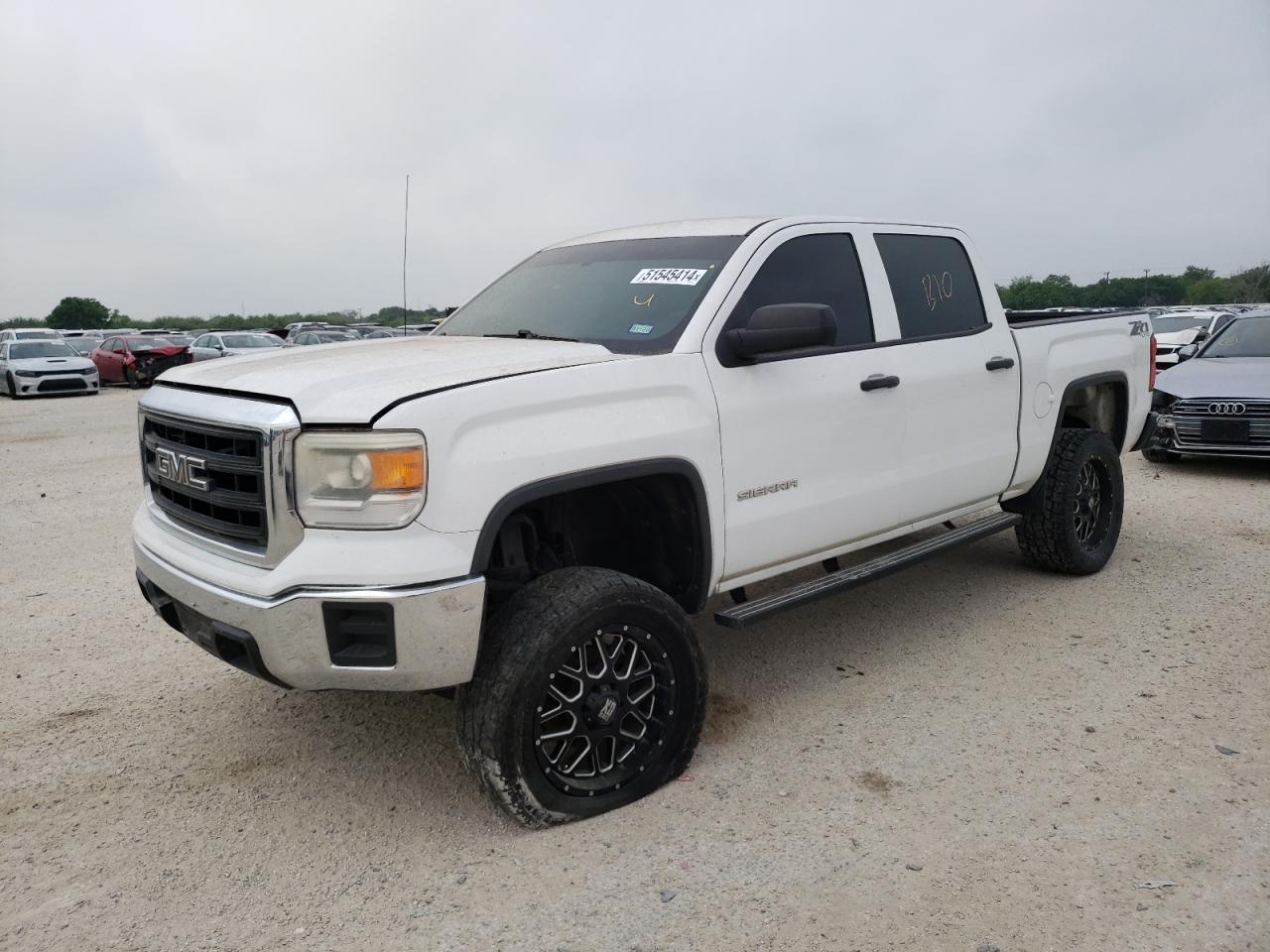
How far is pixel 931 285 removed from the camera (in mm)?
4773

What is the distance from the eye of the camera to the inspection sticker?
3.84 m

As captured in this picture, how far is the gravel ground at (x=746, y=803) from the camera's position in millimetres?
2711

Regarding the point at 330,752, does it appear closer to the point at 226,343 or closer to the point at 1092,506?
the point at 1092,506

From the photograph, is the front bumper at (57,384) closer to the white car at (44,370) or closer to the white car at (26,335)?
the white car at (44,370)

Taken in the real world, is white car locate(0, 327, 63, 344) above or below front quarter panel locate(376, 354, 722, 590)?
above

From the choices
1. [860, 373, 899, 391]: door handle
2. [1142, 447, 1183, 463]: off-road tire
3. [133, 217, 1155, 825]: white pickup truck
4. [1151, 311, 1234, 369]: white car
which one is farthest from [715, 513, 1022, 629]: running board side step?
[1151, 311, 1234, 369]: white car

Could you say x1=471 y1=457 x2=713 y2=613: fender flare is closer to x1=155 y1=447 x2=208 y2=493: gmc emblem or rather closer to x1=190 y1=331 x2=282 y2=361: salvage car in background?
x1=155 y1=447 x2=208 y2=493: gmc emblem

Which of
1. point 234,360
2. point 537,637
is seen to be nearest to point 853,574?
point 537,637

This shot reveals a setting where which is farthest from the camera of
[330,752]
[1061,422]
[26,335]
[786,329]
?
[26,335]

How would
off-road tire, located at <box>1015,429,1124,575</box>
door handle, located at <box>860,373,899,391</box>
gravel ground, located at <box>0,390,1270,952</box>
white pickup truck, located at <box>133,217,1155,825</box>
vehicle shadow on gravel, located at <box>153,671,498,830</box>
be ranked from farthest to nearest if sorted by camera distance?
1. off-road tire, located at <box>1015,429,1124,575</box>
2. door handle, located at <box>860,373,899,391</box>
3. vehicle shadow on gravel, located at <box>153,671,498,830</box>
4. white pickup truck, located at <box>133,217,1155,825</box>
5. gravel ground, located at <box>0,390,1270,952</box>

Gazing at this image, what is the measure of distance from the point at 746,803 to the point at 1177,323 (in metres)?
19.7

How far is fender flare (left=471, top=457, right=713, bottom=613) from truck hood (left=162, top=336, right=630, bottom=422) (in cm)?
37

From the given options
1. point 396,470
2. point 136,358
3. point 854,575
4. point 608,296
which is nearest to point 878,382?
point 854,575

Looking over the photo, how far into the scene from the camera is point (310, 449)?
283cm
